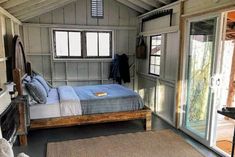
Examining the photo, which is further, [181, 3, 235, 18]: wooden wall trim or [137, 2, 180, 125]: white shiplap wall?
[137, 2, 180, 125]: white shiplap wall

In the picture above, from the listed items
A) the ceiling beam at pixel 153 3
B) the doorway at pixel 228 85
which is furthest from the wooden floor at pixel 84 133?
the ceiling beam at pixel 153 3

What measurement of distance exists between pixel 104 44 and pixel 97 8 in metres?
1.01

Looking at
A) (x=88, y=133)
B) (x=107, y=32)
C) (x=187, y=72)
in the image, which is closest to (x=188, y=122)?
(x=187, y=72)

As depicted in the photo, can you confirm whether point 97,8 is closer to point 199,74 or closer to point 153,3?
point 153,3

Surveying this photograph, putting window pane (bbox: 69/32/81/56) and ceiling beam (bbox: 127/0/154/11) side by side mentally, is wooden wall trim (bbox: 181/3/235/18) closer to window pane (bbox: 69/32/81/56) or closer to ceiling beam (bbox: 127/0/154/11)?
ceiling beam (bbox: 127/0/154/11)

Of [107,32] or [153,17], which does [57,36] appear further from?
[153,17]

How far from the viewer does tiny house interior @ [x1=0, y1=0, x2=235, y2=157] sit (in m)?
3.07

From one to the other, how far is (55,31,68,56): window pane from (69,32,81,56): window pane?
0.44 feet

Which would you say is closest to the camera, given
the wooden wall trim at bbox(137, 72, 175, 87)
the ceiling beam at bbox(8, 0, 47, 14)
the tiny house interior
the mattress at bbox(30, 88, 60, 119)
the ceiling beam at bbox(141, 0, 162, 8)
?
the tiny house interior

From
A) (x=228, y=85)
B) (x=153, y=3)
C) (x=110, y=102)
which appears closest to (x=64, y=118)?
(x=110, y=102)

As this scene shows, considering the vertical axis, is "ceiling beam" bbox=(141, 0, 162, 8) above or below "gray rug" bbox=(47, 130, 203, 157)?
above

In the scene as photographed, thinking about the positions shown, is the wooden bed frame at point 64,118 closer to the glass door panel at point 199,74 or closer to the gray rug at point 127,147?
the gray rug at point 127,147

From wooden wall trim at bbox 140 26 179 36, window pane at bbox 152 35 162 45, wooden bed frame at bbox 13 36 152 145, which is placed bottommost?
wooden bed frame at bbox 13 36 152 145

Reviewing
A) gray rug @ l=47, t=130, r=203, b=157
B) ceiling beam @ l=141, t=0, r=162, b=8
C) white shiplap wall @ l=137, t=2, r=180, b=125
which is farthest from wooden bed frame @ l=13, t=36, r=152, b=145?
ceiling beam @ l=141, t=0, r=162, b=8
